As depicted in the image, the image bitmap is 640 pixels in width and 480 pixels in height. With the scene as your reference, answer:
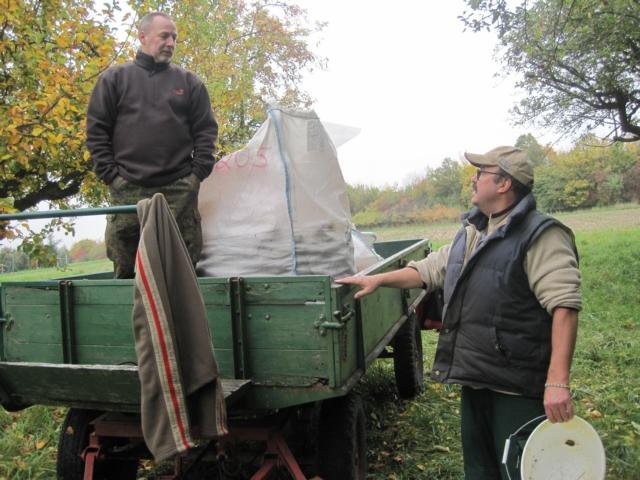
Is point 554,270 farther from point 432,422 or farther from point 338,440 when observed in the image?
point 432,422

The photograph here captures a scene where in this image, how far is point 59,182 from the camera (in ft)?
23.7

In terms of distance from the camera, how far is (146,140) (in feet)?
10.3

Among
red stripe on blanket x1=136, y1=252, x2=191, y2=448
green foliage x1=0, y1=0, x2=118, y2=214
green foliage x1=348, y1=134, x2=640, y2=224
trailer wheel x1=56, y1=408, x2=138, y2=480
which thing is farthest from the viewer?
green foliage x1=348, y1=134, x2=640, y2=224

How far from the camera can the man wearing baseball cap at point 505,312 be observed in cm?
207

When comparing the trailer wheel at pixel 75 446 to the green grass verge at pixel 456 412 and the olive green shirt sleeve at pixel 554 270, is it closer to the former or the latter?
the green grass verge at pixel 456 412

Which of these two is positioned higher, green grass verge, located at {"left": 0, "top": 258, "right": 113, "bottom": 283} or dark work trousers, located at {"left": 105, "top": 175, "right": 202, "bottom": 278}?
dark work trousers, located at {"left": 105, "top": 175, "right": 202, "bottom": 278}

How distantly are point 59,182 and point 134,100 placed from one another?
4.63 meters

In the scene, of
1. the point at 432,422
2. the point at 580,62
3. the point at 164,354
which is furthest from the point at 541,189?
the point at 164,354

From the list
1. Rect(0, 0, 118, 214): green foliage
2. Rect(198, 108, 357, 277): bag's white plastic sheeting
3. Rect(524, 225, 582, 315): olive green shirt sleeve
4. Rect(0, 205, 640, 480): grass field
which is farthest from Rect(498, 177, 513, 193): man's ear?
Rect(0, 0, 118, 214): green foliage

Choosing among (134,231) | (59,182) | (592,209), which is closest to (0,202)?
(134,231)

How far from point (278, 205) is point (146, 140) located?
784mm

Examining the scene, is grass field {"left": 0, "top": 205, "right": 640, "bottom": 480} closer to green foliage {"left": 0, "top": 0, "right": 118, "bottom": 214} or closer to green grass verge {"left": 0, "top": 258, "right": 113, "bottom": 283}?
green grass verge {"left": 0, "top": 258, "right": 113, "bottom": 283}

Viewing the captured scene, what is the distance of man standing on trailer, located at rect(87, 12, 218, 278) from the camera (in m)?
3.14

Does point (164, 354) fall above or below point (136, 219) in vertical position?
below
